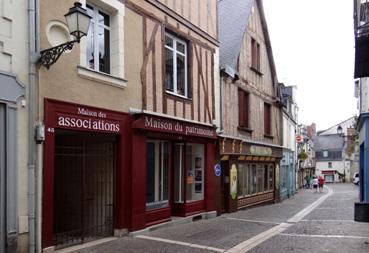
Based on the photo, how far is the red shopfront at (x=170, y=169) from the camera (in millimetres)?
10289

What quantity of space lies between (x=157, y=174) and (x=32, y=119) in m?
4.84

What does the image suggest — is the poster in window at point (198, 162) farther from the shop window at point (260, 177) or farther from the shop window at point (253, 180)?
the shop window at point (260, 177)

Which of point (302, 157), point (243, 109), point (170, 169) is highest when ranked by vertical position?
point (243, 109)

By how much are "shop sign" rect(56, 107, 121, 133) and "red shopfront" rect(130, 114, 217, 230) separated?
0.78 metres

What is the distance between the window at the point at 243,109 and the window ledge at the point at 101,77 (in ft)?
27.5

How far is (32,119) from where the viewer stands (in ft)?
24.7

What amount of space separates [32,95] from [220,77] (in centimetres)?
860

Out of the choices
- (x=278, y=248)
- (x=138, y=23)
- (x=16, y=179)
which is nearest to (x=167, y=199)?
(x=278, y=248)

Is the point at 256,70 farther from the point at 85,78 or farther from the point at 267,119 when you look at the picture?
the point at 85,78

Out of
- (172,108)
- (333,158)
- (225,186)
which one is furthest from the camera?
(333,158)

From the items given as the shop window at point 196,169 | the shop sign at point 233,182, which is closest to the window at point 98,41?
the shop window at point 196,169

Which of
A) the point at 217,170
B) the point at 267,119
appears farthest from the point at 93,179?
the point at 267,119

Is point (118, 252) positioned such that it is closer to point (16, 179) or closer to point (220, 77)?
point (16, 179)

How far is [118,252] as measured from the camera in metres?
8.39
